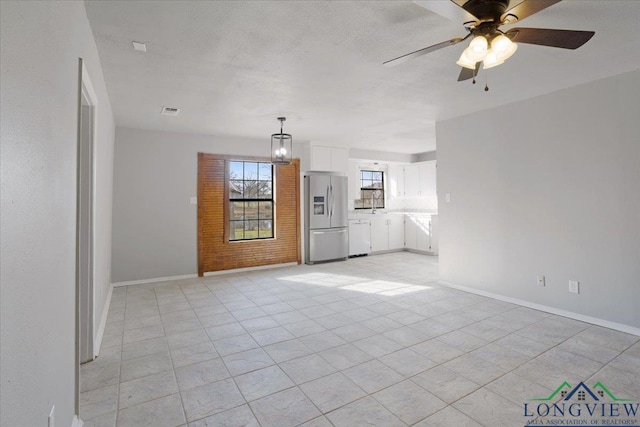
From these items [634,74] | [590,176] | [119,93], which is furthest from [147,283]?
[634,74]

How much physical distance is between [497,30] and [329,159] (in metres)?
4.97

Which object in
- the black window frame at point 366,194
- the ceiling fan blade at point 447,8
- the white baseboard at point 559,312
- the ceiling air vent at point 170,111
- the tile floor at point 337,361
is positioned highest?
the ceiling air vent at point 170,111

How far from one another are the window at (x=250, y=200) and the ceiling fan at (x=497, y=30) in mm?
4663

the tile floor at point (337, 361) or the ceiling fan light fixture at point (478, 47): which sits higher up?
the ceiling fan light fixture at point (478, 47)

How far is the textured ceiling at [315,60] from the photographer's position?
2.08 metres

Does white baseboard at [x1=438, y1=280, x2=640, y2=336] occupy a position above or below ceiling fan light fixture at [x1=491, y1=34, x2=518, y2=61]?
below

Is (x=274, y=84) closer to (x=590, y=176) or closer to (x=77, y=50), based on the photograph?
(x=77, y=50)

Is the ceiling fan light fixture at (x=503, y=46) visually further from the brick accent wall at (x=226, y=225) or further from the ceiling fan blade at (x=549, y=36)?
the brick accent wall at (x=226, y=225)

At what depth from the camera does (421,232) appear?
7.65 m

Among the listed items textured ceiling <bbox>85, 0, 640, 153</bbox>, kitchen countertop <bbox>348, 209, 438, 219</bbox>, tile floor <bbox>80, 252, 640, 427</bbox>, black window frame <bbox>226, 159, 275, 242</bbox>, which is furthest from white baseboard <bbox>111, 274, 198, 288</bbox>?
kitchen countertop <bbox>348, 209, 438, 219</bbox>

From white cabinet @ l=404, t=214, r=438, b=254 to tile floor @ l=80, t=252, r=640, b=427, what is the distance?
127 inches

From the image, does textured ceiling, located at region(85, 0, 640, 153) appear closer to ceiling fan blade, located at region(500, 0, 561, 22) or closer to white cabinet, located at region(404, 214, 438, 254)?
ceiling fan blade, located at region(500, 0, 561, 22)

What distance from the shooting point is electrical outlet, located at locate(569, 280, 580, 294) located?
344 centimetres

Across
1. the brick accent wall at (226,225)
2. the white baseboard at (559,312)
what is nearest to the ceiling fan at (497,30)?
the white baseboard at (559,312)
